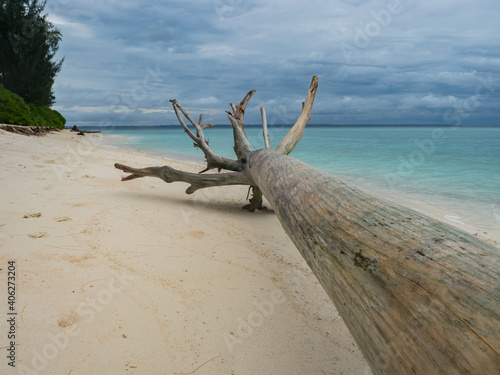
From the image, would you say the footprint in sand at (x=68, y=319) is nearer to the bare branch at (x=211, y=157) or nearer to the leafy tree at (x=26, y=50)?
the bare branch at (x=211, y=157)

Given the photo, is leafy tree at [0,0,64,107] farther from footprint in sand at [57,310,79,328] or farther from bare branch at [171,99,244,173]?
footprint in sand at [57,310,79,328]

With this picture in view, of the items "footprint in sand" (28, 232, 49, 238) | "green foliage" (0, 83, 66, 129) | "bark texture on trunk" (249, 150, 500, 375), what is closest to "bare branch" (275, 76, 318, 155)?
"footprint in sand" (28, 232, 49, 238)

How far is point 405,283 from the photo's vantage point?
1164mm

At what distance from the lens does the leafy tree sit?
2083 centimetres

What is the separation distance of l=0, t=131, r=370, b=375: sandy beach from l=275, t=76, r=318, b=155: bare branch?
220cm

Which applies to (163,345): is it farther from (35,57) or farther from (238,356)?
(35,57)

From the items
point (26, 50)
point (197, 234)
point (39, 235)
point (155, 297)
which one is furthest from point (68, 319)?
point (26, 50)

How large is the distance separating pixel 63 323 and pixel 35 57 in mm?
26369

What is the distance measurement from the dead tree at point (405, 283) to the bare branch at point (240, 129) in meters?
3.65

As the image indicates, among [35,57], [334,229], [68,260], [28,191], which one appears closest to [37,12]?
[35,57]

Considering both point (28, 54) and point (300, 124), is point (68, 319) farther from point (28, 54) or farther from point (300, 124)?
point (28, 54)

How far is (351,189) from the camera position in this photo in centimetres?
212

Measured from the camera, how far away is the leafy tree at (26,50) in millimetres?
20830

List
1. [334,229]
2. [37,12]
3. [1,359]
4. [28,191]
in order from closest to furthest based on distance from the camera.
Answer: [1,359]
[334,229]
[28,191]
[37,12]
